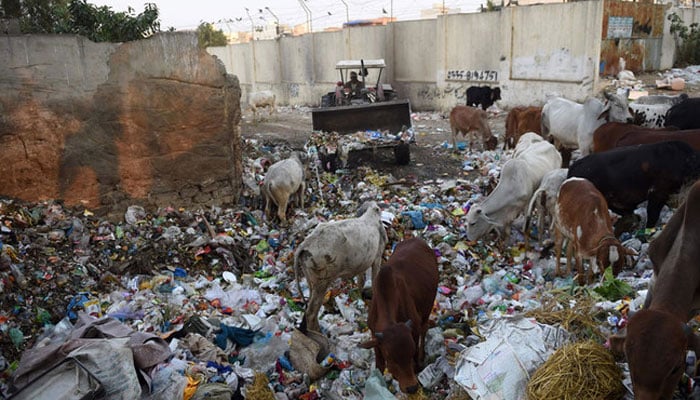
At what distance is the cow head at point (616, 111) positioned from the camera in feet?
31.0

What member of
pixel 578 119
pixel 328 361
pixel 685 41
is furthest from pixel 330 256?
pixel 685 41

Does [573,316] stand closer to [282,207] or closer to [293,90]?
[282,207]

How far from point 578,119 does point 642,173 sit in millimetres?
4157

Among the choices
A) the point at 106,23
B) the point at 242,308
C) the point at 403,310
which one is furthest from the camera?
the point at 106,23

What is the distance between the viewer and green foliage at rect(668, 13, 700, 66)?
59.7 ft

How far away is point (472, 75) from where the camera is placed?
19.9m

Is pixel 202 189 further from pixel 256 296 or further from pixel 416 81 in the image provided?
pixel 416 81

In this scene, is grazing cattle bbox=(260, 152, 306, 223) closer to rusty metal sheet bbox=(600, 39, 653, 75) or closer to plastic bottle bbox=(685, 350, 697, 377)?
plastic bottle bbox=(685, 350, 697, 377)

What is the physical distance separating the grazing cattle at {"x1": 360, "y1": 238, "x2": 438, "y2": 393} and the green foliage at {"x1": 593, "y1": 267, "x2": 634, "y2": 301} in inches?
58.8

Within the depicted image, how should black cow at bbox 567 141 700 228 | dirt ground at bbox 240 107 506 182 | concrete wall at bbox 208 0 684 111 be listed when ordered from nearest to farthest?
1. black cow at bbox 567 141 700 228
2. dirt ground at bbox 240 107 506 182
3. concrete wall at bbox 208 0 684 111

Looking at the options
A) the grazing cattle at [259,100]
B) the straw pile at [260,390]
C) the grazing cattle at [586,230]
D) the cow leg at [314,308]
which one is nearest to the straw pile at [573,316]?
the grazing cattle at [586,230]

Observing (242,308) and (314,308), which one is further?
(242,308)

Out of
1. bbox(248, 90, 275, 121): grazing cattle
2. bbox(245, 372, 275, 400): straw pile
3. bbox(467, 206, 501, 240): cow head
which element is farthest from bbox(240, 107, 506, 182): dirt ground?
bbox(245, 372, 275, 400): straw pile

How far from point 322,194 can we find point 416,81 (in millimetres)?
13796
